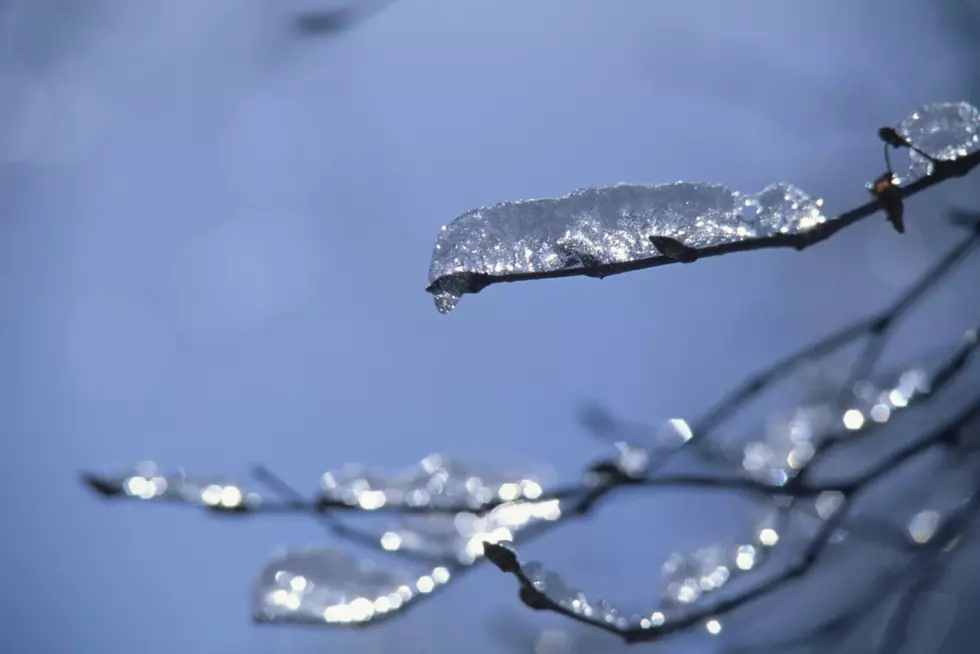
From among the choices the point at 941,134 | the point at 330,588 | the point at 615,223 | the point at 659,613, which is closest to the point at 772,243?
the point at 615,223

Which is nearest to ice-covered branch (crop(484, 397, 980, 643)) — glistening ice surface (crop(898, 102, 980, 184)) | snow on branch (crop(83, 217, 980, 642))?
snow on branch (crop(83, 217, 980, 642))

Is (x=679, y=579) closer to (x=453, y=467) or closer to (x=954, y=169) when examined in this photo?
(x=453, y=467)

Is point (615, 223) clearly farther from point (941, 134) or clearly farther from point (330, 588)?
point (330, 588)

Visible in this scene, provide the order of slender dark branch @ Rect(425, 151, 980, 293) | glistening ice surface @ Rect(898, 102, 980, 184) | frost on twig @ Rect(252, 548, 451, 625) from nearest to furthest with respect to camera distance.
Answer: slender dark branch @ Rect(425, 151, 980, 293) < glistening ice surface @ Rect(898, 102, 980, 184) < frost on twig @ Rect(252, 548, 451, 625)

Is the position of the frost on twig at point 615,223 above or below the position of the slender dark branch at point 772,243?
above

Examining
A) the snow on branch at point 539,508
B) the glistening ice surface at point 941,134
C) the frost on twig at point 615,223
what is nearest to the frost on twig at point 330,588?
the snow on branch at point 539,508

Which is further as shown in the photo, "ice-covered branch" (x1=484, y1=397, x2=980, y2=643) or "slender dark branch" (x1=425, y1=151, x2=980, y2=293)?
"ice-covered branch" (x1=484, y1=397, x2=980, y2=643)

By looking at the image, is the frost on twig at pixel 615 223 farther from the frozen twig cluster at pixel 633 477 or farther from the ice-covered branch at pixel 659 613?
the ice-covered branch at pixel 659 613

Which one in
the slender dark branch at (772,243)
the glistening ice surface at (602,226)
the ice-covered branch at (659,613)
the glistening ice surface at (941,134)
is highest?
Answer: the glistening ice surface at (941,134)

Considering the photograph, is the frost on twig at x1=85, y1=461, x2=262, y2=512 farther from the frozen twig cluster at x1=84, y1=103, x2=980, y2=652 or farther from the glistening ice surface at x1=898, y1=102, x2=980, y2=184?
the glistening ice surface at x1=898, y1=102, x2=980, y2=184
